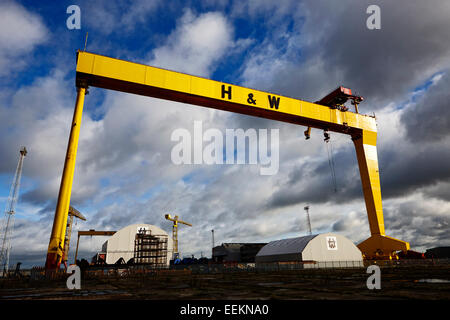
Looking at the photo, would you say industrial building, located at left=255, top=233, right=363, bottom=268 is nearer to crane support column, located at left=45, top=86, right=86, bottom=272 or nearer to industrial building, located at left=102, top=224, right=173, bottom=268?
industrial building, located at left=102, top=224, right=173, bottom=268

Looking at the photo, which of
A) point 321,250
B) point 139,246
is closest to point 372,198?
point 321,250

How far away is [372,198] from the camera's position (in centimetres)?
2486

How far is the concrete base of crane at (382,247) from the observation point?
23656mm

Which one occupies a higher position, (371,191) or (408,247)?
(371,191)

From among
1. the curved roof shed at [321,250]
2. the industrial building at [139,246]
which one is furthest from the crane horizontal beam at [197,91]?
the industrial building at [139,246]

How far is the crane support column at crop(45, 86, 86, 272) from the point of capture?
47.7 feet

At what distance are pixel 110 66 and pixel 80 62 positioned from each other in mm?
1757

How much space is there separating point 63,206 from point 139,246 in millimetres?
25371

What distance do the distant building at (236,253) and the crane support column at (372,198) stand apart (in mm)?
28297
